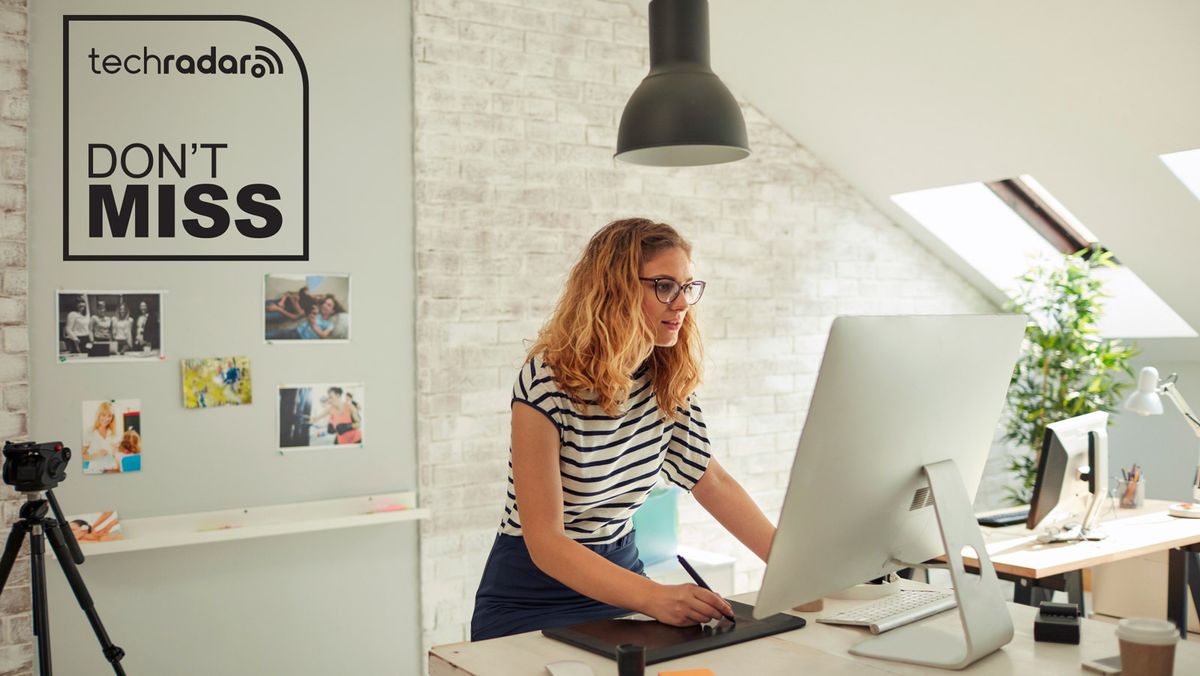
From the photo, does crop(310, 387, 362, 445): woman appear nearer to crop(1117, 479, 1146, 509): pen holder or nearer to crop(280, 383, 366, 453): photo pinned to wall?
crop(280, 383, 366, 453): photo pinned to wall

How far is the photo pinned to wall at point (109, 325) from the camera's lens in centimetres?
305

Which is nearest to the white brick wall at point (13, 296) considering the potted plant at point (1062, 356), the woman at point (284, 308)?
the woman at point (284, 308)

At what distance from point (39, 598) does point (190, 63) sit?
67.8 inches

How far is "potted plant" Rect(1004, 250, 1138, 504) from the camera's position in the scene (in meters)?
4.46

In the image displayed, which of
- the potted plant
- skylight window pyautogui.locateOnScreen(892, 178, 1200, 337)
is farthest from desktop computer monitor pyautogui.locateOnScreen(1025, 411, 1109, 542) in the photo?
skylight window pyautogui.locateOnScreen(892, 178, 1200, 337)

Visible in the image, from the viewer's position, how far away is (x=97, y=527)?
3033mm

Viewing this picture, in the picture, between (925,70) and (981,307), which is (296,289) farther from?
(981,307)

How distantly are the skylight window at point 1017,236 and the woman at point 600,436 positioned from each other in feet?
9.76

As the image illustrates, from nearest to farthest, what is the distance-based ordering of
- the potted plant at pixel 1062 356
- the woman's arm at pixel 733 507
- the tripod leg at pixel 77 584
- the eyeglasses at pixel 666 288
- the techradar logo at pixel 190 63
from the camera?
the eyeglasses at pixel 666 288 < the woman's arm at pixel 733 507 < the tripod leg at pixel 77 584 < the techradar logo at pixel 190 63 < the potted plant at pixel 1062 356

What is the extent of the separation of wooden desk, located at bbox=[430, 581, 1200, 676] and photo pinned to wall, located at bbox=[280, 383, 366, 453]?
192cm

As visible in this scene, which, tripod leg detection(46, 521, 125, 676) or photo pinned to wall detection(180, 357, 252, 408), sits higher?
photo pinned to wall detection(180, 357, 252, 408)

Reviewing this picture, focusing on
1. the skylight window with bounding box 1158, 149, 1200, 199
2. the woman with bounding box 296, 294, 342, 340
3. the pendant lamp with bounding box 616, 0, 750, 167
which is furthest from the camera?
the skylight window with bounding box 1158, 149, 1200, 199

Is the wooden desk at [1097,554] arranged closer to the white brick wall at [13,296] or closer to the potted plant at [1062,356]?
the potted plant at [1062,356]

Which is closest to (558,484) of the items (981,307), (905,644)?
(905,644)
